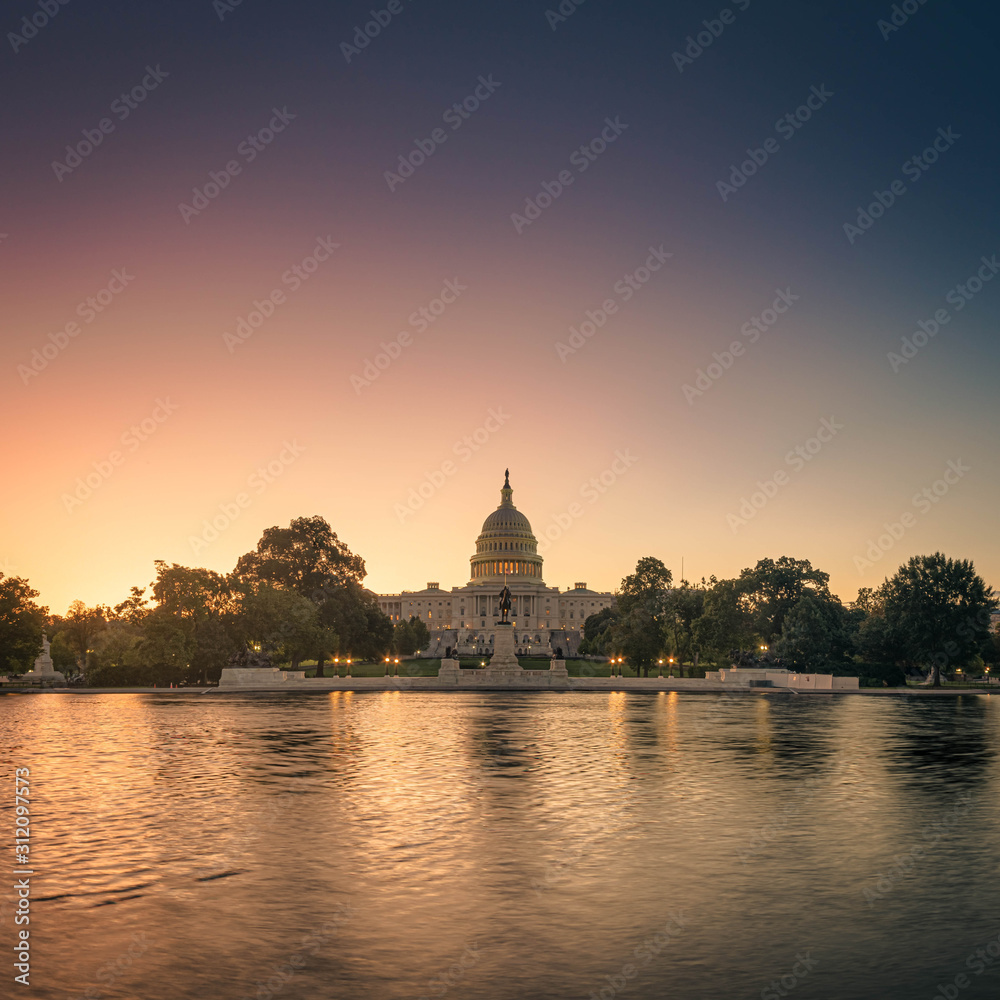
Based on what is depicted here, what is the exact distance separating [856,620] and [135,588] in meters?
89.6

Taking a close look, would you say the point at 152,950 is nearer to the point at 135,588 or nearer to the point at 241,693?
the point at 241,693

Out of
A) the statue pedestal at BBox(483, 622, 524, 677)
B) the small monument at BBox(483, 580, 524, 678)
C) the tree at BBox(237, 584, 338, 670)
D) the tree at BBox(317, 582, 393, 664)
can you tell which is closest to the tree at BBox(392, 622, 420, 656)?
the tree at BBox(317, 582, 393, 664)

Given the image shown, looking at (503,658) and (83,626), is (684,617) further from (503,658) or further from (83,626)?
(83,626)

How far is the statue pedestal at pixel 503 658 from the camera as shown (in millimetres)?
83981

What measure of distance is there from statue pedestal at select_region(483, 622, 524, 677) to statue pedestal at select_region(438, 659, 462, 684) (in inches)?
123

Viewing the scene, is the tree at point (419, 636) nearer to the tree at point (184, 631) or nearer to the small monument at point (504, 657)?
the small monument at point (504, 657)

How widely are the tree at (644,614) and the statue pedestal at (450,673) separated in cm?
2322

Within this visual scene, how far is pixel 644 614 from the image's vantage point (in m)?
100

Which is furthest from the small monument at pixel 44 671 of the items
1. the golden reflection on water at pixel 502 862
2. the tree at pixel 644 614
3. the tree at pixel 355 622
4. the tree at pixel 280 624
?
the golden reflection on water at pixel 502 862

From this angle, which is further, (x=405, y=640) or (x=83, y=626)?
(x=405, y=640)

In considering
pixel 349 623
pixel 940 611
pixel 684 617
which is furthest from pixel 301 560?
pixel 940 611

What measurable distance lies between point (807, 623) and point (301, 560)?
178 feet

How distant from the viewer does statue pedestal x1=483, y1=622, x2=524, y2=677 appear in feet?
276

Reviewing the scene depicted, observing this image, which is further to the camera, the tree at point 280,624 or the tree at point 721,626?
the tree at point 721,626
